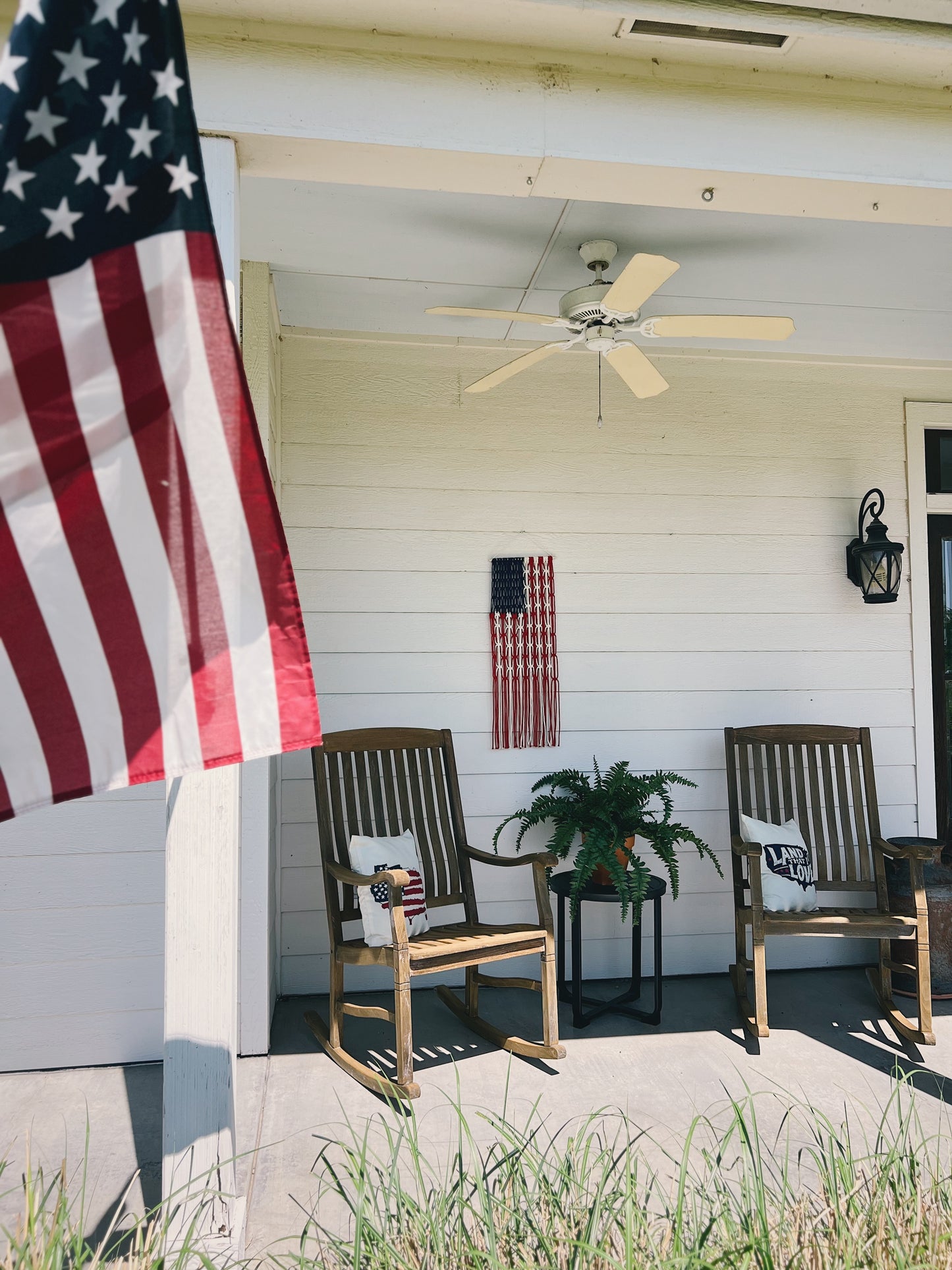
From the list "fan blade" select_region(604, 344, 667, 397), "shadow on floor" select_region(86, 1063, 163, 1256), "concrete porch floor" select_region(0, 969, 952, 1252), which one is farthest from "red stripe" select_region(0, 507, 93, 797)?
"fan blade" select_region(604, 344, 667, 397)

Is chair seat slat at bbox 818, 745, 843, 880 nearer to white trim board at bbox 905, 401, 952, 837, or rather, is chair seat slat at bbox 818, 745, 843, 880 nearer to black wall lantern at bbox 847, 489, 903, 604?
white trim board at bbox 905, 401, 952, 837

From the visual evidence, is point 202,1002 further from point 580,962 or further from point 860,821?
point 860,821

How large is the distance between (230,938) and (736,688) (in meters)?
2.73

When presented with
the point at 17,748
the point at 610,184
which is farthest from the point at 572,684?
the point at 17,748

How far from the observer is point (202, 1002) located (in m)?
1.85

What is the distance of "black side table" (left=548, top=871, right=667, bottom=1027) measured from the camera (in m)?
3.37

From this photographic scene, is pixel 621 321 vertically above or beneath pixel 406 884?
above

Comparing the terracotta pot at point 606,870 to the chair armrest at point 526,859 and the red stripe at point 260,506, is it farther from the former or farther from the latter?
the red stripe at point 260,506

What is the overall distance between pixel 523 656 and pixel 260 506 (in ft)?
8.75

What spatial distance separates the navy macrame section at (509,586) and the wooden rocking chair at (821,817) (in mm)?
1001

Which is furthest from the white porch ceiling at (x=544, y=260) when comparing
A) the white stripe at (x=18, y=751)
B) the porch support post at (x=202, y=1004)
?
the white stripe at (x=18, y=751)

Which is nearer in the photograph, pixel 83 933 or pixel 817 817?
pixel 83 933

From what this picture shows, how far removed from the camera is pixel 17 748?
1.20 metres

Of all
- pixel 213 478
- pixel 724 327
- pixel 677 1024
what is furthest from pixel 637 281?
pixel 677 1024
